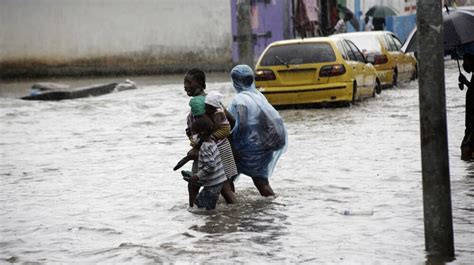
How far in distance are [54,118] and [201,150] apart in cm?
1209

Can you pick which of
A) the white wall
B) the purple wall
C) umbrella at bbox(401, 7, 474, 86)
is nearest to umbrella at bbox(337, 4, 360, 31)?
the purple wall

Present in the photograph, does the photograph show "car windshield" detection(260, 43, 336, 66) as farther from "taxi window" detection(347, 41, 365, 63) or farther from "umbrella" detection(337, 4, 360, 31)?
"umbrella" detection(337, 4, 360, 31)

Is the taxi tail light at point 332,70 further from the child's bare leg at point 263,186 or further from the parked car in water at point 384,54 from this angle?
the child's bare leg at point 263,186

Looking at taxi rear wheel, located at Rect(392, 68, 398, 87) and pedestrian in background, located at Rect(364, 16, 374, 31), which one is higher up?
pedestrian in background, located at Rect(364, 16, 374, 31)

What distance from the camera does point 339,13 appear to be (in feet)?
148

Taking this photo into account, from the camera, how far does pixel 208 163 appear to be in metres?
9.60

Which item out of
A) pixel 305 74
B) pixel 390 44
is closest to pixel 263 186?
pixel 305 74

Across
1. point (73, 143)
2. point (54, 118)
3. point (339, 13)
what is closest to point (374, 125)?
point (73, 143)

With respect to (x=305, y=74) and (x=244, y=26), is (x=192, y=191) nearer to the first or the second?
(x=305, y=74)

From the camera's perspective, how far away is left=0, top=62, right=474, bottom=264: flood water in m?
8.05

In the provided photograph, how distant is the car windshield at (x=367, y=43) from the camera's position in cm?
2603

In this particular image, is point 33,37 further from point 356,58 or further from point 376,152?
point 376,152

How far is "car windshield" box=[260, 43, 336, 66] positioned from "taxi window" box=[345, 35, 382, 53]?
18.0 ft

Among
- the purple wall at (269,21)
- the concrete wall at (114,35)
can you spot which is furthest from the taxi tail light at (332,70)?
the purple wall at (269,21)
